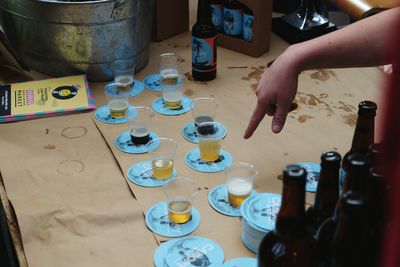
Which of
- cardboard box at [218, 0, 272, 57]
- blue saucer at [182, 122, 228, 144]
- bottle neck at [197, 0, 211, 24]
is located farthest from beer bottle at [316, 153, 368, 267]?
cardboard box at [218, 0, 272, 57]

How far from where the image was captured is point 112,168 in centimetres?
111

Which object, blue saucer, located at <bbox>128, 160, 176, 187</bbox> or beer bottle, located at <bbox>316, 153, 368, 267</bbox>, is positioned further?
blue saucer, located at <bbox>128, 160, 176, 187</bbox>

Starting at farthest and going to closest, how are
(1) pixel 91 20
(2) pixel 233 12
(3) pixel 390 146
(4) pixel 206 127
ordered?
(2) pixel 233 12 → (1) pixel 91 20 → (4) pixel 206 127 → (3) pixel 390 146

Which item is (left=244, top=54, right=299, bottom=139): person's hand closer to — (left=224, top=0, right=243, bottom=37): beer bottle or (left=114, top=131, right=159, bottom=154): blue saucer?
(left=114, top=131, right=159, bottom=154): blue saucer

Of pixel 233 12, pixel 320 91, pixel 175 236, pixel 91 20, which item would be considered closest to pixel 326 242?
pixel 175 236

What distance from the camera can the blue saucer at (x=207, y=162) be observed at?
42.9 inches

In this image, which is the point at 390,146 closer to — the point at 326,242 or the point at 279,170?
the point at 326,242

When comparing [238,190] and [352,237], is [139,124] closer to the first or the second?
[238,190]

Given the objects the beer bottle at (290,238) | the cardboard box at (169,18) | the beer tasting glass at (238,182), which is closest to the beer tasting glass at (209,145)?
the beer tasting glass at (238,182)

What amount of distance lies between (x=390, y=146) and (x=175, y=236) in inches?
27.6

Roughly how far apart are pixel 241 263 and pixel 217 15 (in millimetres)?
988

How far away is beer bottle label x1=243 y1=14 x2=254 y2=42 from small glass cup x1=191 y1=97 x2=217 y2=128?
1.32 ft

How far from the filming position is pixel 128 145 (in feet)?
3.88

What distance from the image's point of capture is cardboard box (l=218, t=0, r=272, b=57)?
1.53m
